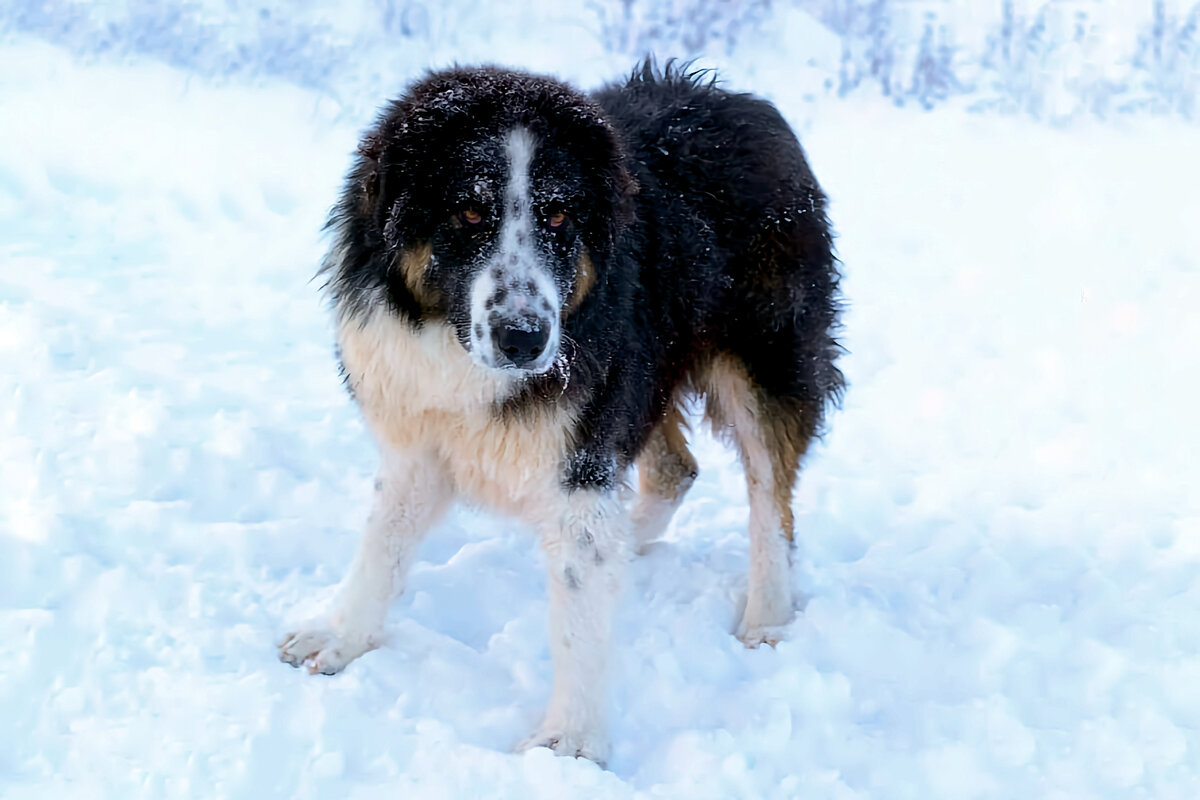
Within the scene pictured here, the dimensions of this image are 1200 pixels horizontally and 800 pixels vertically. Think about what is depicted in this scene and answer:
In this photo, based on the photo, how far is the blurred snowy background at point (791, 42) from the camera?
→ 8.87 metres

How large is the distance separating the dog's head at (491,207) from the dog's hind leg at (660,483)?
1.41 m

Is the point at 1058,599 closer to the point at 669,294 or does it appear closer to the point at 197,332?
the point at 669,294

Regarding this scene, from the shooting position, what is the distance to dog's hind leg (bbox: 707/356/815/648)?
366 cm

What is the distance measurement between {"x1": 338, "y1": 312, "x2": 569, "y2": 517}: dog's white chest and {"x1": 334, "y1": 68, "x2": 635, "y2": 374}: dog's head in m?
0.10

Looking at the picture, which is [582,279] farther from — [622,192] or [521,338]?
[521,338]

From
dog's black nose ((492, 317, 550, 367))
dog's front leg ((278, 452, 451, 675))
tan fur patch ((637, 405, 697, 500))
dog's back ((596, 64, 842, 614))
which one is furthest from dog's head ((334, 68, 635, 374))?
tan fur patch ((637, 405, 697, 500))

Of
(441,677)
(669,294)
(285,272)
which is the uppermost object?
(669,294)

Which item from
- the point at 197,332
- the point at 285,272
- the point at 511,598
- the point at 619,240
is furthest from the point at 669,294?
the point at 285,272

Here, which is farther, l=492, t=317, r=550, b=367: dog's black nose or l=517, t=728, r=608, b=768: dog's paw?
l=517, t=728, r=608, b=768: dog's paw

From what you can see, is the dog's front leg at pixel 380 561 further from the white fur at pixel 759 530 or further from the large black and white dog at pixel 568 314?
the white fur at pixel 759 530

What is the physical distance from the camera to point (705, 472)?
4824mm

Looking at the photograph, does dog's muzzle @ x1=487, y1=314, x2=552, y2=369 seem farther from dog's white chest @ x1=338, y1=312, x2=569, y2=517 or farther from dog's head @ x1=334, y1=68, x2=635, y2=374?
dog's white chest @ x1=338, y1=312, x2=569, y2=517

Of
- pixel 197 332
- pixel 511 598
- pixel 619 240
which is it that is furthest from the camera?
pixel 197 332

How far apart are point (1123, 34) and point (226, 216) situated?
7.70 m
